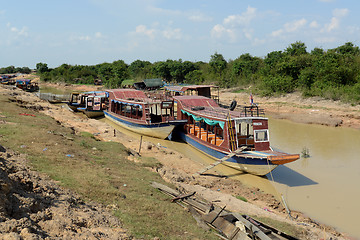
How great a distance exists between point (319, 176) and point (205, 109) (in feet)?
28.5

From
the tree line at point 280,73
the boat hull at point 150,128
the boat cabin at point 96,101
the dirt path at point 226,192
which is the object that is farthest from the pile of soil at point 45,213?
the tree line at point 280,73

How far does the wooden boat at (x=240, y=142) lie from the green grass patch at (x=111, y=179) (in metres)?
4.85

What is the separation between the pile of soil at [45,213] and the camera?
214 inches

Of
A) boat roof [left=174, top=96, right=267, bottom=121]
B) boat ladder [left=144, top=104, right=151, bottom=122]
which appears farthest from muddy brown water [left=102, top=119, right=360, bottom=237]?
boat roof [left=174, top=96, right=267, bottom=121]

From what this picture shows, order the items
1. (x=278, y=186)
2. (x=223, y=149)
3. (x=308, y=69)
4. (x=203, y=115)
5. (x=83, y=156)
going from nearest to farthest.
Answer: (x=83, y=156)
(x=278, y=186)
(x=223, y=149)
(x=203, y=115)
(x=308, y=69)

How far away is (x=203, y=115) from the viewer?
19.0 metres

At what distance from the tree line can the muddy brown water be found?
12.8 meters

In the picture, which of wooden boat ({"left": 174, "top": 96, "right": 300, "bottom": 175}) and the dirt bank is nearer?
wooden boat ({"left": 174, "top": 96, "right": 300, "bottom": 175})

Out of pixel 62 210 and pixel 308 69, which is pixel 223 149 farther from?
pixel 308 69

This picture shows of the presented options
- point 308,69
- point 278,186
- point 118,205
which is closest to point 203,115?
point 278,186

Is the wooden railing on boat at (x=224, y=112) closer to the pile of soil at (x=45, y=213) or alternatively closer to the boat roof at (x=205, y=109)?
the boat roof at (x=205, y=109)

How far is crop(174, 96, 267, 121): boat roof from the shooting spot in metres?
17.7

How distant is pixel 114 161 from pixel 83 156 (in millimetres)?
1336

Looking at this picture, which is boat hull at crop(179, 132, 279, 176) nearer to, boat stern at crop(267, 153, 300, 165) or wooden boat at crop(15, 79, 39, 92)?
boat stern at crop(267, 153, 300, 165)
